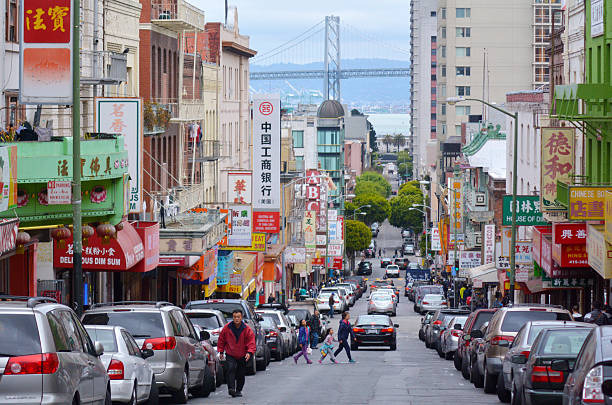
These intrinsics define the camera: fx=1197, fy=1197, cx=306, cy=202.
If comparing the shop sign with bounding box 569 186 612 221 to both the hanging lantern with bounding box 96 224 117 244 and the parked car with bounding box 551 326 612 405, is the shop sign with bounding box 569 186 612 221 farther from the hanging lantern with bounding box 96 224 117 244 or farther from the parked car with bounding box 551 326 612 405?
the parked car with bounding box 551 326 612 405

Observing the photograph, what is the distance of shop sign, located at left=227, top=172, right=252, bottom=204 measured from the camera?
188 ft

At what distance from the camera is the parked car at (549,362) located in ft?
54.9

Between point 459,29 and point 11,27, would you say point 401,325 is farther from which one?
point 459,29

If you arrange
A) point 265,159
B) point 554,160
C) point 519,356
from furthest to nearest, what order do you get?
point 265,159 < point 554,160 < point 519,356

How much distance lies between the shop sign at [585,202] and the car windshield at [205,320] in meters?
13.3

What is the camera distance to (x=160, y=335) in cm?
1936

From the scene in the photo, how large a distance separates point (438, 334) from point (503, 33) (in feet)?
370

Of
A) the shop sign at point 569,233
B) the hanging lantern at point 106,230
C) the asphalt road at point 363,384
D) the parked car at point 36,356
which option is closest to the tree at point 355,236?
the asphalt road at point 363,384

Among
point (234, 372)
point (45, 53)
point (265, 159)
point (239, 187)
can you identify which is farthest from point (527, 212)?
point (234, 372)

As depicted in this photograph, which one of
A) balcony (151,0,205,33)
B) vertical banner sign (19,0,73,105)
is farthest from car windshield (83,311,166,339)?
balcony (151,0,205,33)

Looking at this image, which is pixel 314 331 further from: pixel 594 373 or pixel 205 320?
pixel 594 373

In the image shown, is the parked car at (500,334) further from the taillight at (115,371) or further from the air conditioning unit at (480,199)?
the air conditioning unit at (480,199)

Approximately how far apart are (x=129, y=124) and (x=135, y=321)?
55.4 feet

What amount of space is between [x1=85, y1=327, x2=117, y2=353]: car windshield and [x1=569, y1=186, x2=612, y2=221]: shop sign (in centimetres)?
2057
